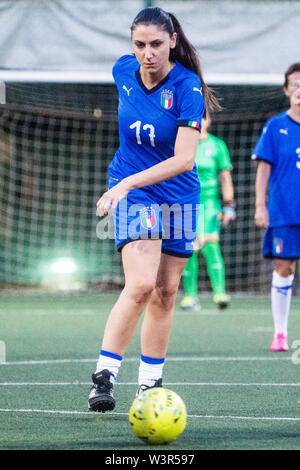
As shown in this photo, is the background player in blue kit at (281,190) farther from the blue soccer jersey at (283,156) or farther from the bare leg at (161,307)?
the bare leg at (161,307)

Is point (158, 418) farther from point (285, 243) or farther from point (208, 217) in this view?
point (208, 217)

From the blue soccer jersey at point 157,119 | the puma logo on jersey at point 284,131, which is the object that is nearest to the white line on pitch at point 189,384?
the blue soccer jersey at point 157,119

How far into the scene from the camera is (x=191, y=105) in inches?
155

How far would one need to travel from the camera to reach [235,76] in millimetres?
8836

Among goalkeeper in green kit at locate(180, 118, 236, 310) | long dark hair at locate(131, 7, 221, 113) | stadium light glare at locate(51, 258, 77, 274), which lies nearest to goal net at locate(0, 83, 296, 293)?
stadium light glare at locate(51, 258, 77, 274)

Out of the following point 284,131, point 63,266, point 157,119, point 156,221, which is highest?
point 284,131

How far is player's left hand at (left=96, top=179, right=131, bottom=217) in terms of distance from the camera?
11.6 feet

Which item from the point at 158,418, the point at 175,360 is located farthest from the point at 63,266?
the point at 158,418

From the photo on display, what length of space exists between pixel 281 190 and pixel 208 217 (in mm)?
3604

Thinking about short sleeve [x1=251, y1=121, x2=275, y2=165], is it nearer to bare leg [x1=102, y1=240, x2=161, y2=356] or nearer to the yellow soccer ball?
bare leg [x1=102, y1=240, x2=161, y2=356]

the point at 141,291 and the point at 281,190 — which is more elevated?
the point at 281,190

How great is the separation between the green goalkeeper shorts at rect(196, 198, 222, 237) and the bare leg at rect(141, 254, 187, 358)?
5896 millimetres

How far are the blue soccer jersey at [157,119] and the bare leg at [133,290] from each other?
0.30 metres

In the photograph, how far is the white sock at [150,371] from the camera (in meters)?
4.23
